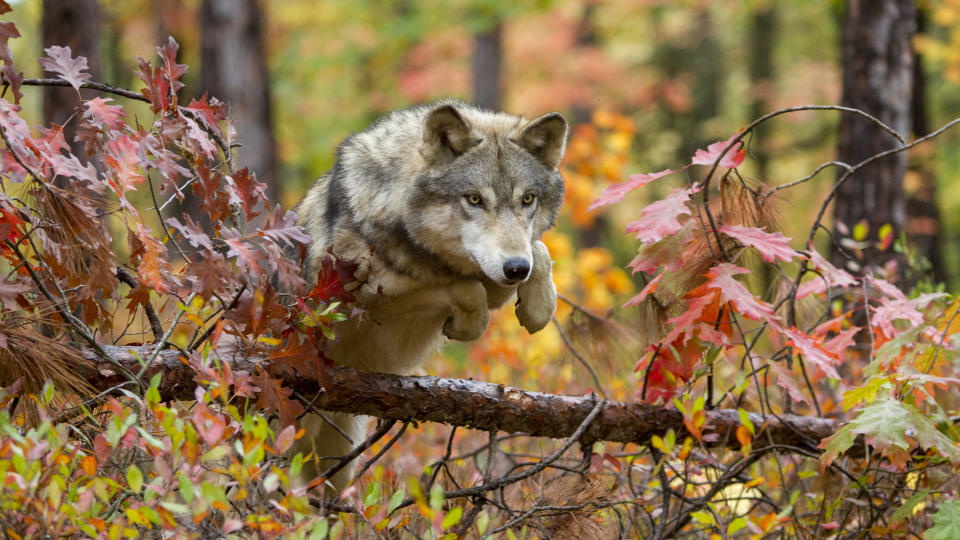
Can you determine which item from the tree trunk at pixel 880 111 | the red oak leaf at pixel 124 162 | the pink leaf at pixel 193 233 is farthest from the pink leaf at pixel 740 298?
the tree trunk at pixel 880 111

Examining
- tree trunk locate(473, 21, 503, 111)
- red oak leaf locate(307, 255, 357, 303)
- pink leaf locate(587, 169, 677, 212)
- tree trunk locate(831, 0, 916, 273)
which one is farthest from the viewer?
tree trunk locate(473, 21, 503, 111)

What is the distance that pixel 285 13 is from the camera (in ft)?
55.3

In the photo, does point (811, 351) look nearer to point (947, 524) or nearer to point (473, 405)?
point (947, 524)

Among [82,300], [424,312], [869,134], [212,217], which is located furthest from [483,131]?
[869,134]

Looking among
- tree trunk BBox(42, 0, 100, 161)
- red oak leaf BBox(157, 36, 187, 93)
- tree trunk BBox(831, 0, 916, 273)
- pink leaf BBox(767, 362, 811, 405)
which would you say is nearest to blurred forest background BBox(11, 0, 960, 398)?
tree trunk BBox(42, 0, 100, 161)

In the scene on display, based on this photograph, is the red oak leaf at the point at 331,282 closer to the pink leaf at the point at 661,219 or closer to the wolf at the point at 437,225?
the wolf at the point at 437,225

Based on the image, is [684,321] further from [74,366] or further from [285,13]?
[285,13]

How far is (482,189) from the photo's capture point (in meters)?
3.96

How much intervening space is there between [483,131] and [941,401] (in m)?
Result: 2.68

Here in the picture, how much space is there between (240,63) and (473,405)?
23.4ft

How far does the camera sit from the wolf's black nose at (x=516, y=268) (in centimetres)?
359

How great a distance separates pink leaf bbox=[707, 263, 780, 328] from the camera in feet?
10.6

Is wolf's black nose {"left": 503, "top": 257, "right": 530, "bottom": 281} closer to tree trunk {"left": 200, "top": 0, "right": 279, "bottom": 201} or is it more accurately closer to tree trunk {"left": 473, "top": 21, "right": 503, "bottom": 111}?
tree trunk {"left": 200, "top": 0, "right": 279, "bottom": 201}

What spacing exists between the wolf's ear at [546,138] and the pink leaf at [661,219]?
3.32 ft
